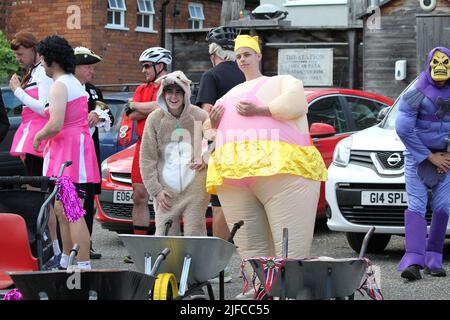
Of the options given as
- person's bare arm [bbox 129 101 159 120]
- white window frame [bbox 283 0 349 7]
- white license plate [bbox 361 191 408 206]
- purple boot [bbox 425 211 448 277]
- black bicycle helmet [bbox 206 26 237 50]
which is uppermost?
white window frame [bbox 283 0 349 7]

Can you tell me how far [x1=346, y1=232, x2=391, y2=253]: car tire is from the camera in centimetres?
1073

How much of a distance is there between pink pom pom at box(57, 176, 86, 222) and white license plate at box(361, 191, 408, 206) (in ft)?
10.9

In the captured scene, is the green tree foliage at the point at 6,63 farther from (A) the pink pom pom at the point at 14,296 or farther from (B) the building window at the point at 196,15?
(A) the pink pom pom at the point at 14,296

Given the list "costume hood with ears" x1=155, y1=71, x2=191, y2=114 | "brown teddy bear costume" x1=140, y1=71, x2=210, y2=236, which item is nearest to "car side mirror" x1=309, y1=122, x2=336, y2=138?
"brown teddy bear costume" x1=140, y1=71, x2=210, y2=236

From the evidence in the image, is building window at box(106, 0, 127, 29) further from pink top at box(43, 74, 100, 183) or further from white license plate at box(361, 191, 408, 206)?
pink top at box(43, 74, 100, 183)

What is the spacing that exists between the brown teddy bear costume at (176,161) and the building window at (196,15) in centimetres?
2414

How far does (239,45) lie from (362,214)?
3.27 m

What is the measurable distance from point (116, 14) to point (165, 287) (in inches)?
950

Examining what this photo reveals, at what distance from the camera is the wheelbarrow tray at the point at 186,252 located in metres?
6.39

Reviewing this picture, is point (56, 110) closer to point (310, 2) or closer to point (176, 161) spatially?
point (176, 161)

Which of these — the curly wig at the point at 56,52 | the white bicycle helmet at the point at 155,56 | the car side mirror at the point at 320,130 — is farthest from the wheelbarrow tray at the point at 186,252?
the car side mirror at the point at 320,130

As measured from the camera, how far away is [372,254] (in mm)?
10758
